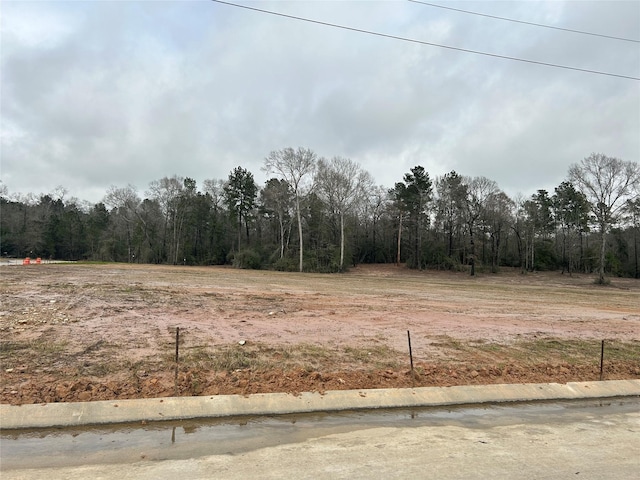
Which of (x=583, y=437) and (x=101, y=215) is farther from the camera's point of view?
(x=101, y=215)

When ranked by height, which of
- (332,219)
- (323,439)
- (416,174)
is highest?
(416,174)

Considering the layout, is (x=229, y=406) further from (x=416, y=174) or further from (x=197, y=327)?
(x=416, y=174)

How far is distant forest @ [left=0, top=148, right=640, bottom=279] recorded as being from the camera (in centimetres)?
5991

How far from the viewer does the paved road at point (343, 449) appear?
449 cm

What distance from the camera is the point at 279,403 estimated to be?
667 cm

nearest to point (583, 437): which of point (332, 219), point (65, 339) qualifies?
point (65, 339)

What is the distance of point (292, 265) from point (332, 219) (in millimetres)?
10872

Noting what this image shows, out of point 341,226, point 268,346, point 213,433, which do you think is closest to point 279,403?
point 213,433

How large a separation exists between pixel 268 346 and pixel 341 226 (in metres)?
49.1

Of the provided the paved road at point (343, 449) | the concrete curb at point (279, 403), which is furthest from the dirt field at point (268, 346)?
the paved road at point (343, 449)

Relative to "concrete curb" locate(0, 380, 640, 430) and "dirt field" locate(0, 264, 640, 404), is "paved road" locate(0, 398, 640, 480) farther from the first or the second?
"dirt field" locate(0, 264, 640, 404)

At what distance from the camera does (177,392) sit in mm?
6781

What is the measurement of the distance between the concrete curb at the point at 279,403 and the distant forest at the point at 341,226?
4838 centimetres

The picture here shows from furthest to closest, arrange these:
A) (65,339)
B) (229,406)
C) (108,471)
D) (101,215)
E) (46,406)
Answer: (101,215)
(65,339)
(229,406)
(46,406)
(108,471)
